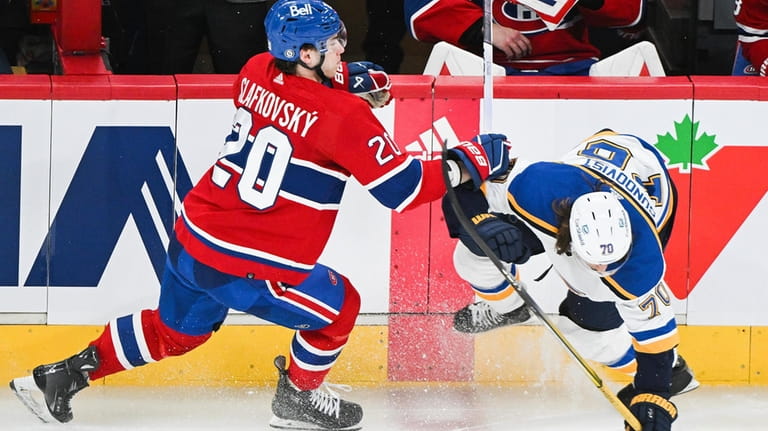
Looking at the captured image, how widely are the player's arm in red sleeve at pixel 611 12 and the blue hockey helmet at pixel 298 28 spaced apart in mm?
1487

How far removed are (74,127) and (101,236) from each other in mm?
347

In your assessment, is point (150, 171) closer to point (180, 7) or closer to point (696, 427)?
point (180, 7)

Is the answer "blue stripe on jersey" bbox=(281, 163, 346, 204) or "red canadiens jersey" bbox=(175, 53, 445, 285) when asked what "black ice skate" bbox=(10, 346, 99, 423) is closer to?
"red canadiens jersey" bbox=(175, 53, 445, 285)

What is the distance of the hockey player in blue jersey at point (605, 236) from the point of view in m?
4.43

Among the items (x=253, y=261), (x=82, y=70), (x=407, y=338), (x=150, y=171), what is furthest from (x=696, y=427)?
(x=82, y=70)

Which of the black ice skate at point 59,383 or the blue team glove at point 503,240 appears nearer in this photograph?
the blue team glove at point 503,240

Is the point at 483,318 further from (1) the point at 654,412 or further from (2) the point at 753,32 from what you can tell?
(2) the point at 753,32

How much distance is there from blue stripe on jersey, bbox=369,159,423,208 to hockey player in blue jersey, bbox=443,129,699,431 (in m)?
0.24

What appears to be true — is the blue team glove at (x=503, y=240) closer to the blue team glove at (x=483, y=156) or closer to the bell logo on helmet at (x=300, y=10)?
the blue team glove at (x=483, y=156)

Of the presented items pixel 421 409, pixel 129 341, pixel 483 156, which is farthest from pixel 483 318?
pixel 129 341

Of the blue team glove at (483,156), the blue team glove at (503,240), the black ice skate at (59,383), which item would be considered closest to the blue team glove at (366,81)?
the blue team glove at (483,156)

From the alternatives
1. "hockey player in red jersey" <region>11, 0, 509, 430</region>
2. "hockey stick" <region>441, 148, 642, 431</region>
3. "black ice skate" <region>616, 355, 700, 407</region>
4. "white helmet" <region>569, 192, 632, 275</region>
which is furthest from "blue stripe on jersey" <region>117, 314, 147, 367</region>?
"black ice skate" <region>616, 355, 700, 407</region>

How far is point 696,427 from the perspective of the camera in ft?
16.4

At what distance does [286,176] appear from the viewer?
14.9 ft
